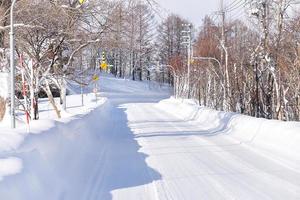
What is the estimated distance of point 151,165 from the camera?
1208cm

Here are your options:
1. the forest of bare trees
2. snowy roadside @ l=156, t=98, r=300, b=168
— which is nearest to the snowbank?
snowy roadside @ l=156, t=98, r=300, b=168

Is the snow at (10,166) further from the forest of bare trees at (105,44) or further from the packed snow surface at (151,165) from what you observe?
the forest of bare trees at (105,44)

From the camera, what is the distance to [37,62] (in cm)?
2134

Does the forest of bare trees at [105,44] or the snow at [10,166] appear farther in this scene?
the forest of bare trees at [105,44]

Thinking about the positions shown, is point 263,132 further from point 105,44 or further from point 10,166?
point 10,166

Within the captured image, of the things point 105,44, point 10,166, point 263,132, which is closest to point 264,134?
point 263,132

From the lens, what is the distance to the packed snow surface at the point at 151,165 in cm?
785

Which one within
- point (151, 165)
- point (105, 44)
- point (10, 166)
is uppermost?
point (105, 44)

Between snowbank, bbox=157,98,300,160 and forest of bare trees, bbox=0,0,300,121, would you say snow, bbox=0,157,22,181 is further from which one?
snowbank, bbox=157,98,300,160

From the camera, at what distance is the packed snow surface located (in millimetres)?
7848

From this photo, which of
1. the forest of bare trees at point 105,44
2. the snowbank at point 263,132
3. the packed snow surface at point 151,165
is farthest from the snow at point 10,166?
the snowbank at point 263,132

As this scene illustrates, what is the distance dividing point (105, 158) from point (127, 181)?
3560mm

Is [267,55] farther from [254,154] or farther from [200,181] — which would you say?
[200,181]

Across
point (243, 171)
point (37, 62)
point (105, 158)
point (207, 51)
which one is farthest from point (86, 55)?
point (207, 51)
